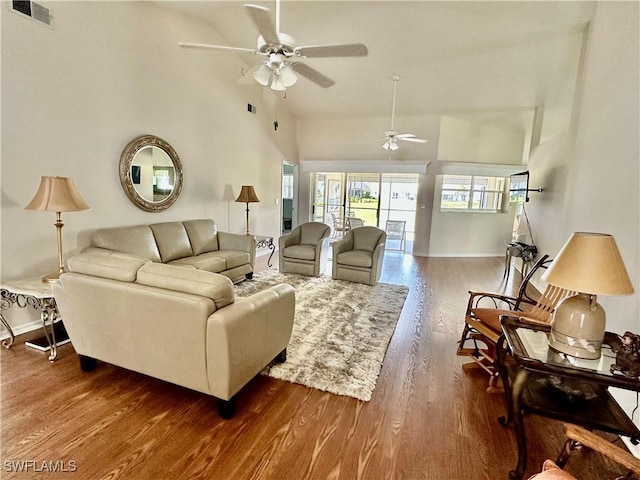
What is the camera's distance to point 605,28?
9.33 ft

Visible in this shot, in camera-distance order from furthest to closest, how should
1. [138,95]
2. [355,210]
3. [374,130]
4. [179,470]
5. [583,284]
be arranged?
[355,210] < [374,130] < [138,95] < [179,470] < [583,284]

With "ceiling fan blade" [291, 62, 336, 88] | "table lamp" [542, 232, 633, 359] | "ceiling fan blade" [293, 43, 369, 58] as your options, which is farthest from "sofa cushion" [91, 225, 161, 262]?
"table lamp" [542, 232, 633, 359]

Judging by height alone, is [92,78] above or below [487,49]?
below

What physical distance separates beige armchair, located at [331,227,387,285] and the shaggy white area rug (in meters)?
0.14

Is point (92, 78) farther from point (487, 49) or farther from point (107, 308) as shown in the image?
point (487, 49)

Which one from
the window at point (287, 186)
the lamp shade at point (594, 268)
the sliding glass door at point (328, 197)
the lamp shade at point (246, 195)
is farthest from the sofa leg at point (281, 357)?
the sliding glass door at point (328, 197)

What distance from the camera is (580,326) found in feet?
5.00

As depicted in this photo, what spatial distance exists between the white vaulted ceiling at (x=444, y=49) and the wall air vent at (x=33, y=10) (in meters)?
1.55

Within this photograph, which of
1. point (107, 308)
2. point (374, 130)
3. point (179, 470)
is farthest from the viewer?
point (374, 130)

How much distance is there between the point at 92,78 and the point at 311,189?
535cm

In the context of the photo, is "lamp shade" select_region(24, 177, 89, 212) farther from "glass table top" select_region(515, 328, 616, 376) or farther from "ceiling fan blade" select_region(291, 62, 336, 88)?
"glass table top" select_region(515, 328, 616, 376)

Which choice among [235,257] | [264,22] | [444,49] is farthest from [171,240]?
[444,49]

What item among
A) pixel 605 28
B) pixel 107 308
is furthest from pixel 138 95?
pixel 605 28

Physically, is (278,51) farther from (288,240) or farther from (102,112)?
(288,240)
